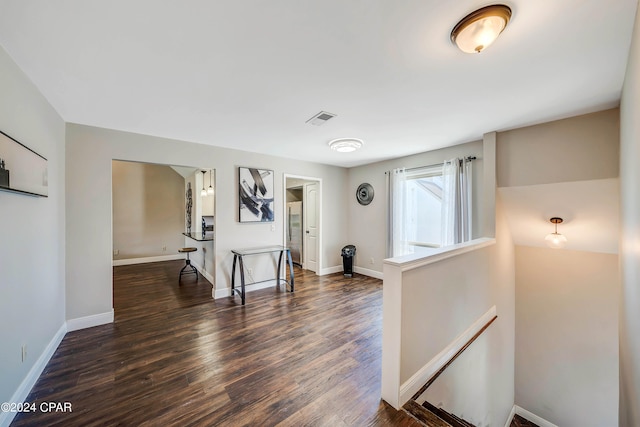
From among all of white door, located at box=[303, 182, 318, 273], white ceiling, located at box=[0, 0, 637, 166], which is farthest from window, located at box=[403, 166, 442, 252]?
white door, located at box=[303, 182, 318, 273]

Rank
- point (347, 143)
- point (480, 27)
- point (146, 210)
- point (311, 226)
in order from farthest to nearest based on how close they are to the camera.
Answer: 1. point (146, 210)
2. point (311, 226)
3. point (347, 143)
4. point (480, 27)

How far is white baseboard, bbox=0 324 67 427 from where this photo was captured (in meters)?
1.53

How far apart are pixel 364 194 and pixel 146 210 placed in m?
5.77

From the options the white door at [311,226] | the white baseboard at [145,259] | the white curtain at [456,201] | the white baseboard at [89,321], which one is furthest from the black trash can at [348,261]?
the white baseboard at [145,259]

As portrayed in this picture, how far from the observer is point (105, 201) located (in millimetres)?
2898

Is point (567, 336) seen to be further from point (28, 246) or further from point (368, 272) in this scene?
point (28, 246)

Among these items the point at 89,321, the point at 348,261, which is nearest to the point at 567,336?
the point at 348,261

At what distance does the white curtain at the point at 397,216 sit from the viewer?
173 inches

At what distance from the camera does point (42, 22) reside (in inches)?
50.8

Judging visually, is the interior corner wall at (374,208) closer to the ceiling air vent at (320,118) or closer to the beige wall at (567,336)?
the beige wall at (567,336)

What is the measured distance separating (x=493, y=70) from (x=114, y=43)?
8.35ft

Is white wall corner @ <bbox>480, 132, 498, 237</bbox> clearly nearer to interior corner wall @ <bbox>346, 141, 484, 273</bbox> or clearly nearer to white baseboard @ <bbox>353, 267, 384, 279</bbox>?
interior corner wall @ <bbox>346, 141, 484, 273</bbox>

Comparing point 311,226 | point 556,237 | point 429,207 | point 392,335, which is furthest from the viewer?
point 311,226

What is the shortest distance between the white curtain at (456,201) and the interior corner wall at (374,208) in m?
0.23
